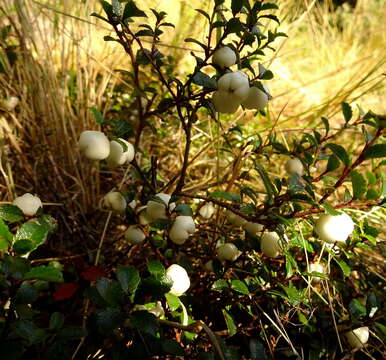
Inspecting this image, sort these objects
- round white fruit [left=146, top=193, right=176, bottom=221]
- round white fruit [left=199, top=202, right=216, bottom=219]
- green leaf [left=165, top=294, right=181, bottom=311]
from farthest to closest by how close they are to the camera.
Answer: round white fruit [left=199, top=202, right=216, bottom=219] < round white fruit [left=146, top=193, right=176, bottom=221] < green leaf [left=165, top=294, right=181, bottom=311]

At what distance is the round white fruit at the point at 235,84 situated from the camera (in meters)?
0.58

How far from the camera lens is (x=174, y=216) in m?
0.71

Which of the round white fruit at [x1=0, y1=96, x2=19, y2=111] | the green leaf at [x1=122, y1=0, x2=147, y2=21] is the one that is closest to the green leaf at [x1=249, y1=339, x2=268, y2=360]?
the green leaf at [x1=122, y1=0, x2=147, y2=21]

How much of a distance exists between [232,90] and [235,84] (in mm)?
11

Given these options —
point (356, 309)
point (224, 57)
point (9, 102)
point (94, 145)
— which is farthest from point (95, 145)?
point (9, 102)

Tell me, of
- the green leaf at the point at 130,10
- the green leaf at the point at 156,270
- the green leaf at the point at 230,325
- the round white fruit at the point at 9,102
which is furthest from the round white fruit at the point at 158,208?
the round white fruit at the point at 9,102

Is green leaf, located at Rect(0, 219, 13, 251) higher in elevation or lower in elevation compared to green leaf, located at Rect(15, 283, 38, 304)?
higher

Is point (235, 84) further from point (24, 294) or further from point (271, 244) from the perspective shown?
point (24, 294)

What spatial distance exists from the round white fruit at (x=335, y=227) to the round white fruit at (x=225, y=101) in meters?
0.23

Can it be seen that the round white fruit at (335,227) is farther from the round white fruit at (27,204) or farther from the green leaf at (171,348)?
the round white fruit at (27,204)

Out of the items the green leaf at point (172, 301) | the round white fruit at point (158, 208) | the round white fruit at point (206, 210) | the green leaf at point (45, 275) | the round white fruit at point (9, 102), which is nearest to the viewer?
the green leaf at point (45, 275)

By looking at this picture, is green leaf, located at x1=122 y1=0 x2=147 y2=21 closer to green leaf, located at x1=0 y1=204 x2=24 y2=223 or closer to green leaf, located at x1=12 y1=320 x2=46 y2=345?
green leaf, located at x1=0 y1=204 x2=24 y2=223

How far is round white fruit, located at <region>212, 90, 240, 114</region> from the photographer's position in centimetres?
59

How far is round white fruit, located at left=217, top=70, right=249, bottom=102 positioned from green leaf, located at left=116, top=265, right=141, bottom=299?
309mm
